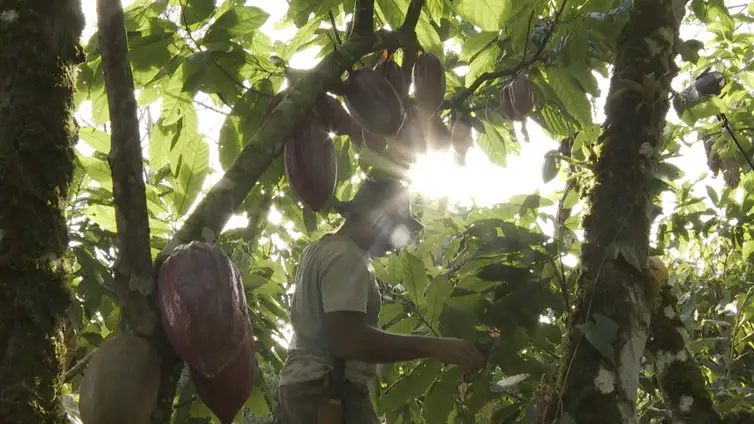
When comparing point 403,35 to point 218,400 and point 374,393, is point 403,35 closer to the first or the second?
point 218,400

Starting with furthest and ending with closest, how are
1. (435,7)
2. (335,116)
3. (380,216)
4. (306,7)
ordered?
(380,216)
(435,7)
(335,116)
(306,7)

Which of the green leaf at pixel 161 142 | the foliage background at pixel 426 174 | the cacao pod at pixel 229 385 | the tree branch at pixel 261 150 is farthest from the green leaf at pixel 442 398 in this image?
the green leaf at pixel 161 142

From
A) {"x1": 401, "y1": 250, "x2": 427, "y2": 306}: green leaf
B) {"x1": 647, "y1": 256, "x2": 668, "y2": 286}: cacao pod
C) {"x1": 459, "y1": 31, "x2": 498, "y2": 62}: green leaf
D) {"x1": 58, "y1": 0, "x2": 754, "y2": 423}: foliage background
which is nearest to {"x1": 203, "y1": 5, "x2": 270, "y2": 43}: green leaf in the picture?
{"x1": 58, "y1": 0, "x2": 754, "y2": 423}: foliage background

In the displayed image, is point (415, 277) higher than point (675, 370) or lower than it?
higher

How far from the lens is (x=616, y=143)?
140 centimetres

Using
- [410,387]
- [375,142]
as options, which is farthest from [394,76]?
[410,387]

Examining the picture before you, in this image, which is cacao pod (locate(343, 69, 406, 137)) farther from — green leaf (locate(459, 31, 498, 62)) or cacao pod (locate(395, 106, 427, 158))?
green leaf (locate(459, 31, 498, 62))

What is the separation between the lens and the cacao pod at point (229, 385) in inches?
37.7

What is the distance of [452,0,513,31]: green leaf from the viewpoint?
148 cm

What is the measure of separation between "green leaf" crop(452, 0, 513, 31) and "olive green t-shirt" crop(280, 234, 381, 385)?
717mm

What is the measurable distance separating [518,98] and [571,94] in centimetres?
15

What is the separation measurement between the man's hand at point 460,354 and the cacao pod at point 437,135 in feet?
2.02

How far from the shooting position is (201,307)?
91 centimetres

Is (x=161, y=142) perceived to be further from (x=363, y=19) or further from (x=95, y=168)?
(x=363, y=19)
